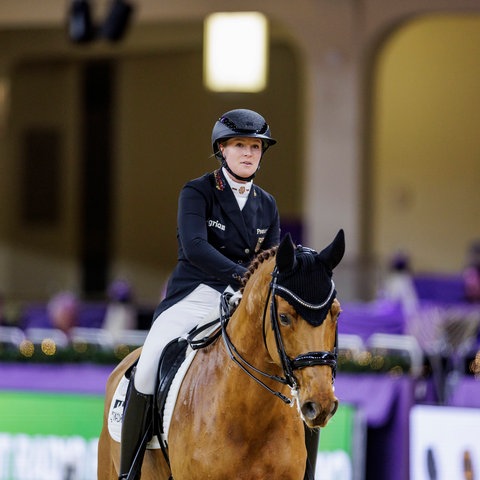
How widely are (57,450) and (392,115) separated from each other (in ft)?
46.9

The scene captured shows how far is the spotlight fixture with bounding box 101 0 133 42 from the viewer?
47.5 feet

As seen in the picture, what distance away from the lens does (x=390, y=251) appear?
21.8 m

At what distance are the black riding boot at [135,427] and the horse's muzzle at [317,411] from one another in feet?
4.43

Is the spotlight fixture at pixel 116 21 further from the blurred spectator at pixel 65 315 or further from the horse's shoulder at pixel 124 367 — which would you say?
the horse's shoulder at pixel 124 367

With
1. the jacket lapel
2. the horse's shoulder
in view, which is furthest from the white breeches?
the horse's shoulder

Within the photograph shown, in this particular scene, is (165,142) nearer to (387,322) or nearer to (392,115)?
(392,115)

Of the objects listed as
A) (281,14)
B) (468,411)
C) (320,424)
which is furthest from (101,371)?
(281,14)

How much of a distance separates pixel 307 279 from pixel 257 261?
1.58 ft

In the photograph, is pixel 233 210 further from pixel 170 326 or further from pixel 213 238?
pixel 170 326

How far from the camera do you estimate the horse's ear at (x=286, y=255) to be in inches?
169

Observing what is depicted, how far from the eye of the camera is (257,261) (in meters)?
4.76

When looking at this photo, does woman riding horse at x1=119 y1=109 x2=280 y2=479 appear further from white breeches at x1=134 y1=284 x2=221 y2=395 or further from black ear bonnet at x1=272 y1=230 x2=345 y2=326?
black ear bonnet at x1=272 y1=230 x2=345 y2=326

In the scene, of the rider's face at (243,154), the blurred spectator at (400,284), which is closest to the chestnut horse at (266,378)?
the rider's face at (243,154)

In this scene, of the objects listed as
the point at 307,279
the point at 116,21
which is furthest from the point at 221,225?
the point at 116,21
